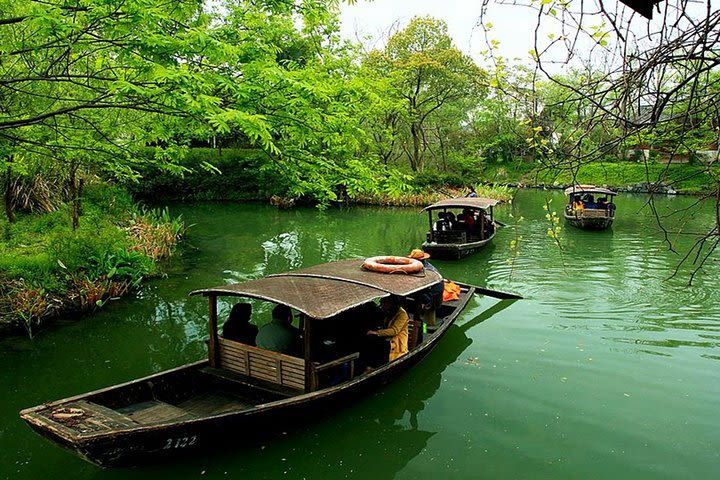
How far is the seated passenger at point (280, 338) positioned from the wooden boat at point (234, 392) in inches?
8.8

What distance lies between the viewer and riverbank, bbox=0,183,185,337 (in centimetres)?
861

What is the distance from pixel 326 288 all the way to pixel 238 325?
1220 mm

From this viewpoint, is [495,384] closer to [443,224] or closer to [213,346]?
[213,346]

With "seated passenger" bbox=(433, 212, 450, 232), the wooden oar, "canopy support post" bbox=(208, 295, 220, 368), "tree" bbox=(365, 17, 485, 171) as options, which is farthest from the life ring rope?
"tree" bbox=(365, 17, 485, 171)

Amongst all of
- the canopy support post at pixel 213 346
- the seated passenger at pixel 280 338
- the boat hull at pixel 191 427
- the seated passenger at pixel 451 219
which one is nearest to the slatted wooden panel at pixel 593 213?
the seated passenger at pixel 451 219

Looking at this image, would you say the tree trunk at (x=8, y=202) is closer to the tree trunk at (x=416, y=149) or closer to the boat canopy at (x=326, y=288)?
the boat canopy at (x=326, y=288)

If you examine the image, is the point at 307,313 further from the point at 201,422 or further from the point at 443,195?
the point at 443,195

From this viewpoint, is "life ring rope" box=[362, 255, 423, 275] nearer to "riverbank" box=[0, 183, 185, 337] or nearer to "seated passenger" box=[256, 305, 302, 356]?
"seated passenger" box=[256, 305, 302, 356]

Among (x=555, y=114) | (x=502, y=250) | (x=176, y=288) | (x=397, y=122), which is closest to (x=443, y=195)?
(x=397, y=122)

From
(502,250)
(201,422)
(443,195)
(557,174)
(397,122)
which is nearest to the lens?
(557,174)

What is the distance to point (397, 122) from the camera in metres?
32.6

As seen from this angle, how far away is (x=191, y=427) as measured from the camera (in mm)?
4832

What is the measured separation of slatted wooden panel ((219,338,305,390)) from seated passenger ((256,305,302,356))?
215 millimetres

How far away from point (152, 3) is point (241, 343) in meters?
3.75
